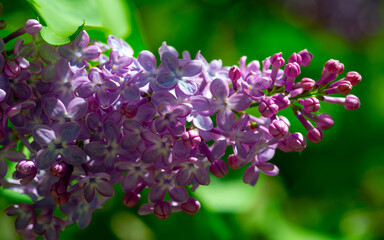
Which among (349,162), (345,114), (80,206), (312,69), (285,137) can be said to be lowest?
(349,162)

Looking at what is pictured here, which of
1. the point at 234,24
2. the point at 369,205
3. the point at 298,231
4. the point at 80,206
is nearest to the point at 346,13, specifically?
the point at 234,24

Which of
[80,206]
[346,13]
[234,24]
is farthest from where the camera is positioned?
[346,13]

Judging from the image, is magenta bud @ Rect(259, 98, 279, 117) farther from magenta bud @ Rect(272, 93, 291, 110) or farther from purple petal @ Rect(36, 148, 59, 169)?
purple petal @ Rect(36, 148, 59, 169)

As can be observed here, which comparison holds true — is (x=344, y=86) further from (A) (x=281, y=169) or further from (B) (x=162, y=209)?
(A) (x=281, y=169)

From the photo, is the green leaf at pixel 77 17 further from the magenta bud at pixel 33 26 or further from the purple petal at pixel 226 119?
the purple petal at pixel 226 119

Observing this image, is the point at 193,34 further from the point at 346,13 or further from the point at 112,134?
the point at 346,13

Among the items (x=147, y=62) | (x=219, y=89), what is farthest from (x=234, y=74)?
(x=147, y=62)
